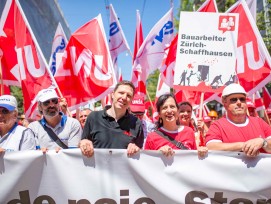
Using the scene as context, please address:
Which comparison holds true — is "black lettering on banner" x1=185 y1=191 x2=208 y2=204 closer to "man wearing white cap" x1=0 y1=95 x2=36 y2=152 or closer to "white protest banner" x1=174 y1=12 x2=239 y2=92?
"man wearing white cap" x1=0 y1=95 x2=36 y2=152

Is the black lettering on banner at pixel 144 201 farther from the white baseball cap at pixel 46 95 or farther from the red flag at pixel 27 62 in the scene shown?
the red flag at pixel 27 62

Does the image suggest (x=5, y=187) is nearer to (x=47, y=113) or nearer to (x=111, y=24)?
(x=47, y=113)

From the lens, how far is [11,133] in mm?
3529

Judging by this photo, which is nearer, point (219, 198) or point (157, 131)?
point (219, 198)

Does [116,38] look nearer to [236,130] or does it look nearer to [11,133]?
[11,133]

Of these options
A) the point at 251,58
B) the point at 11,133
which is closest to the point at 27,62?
the point at 11,133

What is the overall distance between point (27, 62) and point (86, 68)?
115cm

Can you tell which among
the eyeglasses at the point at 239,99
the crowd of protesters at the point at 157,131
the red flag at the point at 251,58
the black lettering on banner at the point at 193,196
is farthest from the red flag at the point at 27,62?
the eyeglasses at the point at 239,99

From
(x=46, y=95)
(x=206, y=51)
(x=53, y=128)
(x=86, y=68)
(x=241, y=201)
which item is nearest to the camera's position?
(x=241, y=201)

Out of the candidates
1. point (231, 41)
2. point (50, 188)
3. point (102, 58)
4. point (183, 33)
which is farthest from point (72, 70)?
point (50, 188)

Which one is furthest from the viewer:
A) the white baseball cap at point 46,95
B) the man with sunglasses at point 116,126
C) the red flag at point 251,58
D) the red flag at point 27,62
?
the red flag at point 251,58

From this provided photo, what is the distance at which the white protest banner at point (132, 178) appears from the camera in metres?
3.38

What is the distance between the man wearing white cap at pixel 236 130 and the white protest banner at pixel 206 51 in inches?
89.5

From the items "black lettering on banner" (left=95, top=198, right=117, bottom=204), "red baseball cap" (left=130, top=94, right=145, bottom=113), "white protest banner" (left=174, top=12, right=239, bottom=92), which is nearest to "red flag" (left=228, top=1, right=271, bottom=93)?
"white protest banner" (left=174, top=12, right=239, bottom=92)
